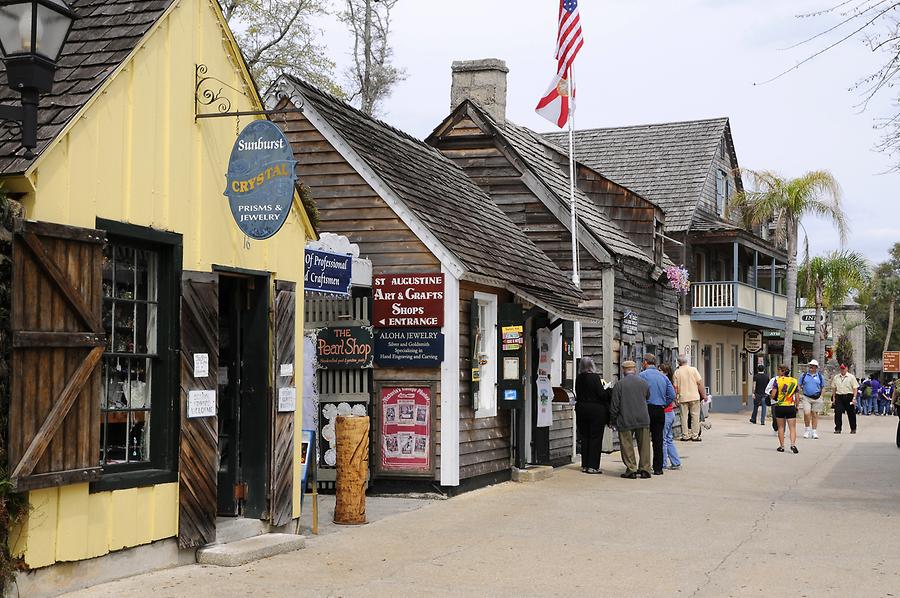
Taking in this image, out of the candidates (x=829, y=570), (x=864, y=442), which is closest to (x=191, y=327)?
(x=829, y=570)

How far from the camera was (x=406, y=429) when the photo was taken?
46.4 ft

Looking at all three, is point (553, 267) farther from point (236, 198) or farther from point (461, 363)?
point (236, 198)

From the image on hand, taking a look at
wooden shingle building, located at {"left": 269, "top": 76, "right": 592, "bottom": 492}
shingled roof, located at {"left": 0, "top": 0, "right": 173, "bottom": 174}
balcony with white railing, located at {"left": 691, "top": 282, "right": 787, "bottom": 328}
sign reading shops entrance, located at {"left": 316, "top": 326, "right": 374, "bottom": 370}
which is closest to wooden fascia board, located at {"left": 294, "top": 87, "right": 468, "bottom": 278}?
wooden shingle building, located at {"left": 269, "top": 76, "right": 592, "bottom": 492}

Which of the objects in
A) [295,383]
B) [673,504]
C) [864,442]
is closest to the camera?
[295,383]

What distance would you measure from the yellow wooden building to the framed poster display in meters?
3.47

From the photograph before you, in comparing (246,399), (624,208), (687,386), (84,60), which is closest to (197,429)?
(246,399)

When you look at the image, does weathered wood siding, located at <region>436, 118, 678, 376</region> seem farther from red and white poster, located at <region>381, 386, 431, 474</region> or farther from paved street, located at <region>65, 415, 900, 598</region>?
red and white poster, located at <region>381, 386, 431, 474</region>

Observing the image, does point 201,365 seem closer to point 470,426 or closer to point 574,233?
point 470,426

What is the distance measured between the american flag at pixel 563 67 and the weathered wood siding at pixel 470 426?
5.94m

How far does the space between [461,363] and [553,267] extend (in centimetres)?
528

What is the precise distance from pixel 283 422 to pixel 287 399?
22 cm

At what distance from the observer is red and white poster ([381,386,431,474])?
1407 cm

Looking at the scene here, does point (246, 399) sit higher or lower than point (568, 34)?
lower

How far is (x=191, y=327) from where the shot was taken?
9.08 metres
